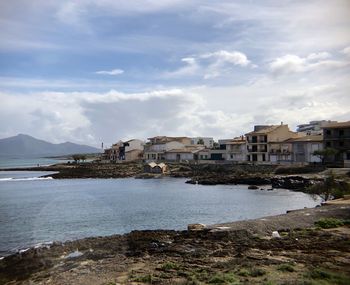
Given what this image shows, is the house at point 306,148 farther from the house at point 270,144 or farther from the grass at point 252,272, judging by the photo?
the grass at point 252,272

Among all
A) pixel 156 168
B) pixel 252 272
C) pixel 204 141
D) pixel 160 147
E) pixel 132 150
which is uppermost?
pixel 204 141

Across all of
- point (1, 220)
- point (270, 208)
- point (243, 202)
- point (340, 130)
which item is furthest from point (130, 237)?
point (340, 130)

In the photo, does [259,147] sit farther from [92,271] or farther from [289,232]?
[92,271]

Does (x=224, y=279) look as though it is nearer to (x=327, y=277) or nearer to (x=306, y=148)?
(x=327, y=277)

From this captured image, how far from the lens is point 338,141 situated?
64.1 meters

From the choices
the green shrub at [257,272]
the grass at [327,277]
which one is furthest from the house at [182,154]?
the grass at [327,277]

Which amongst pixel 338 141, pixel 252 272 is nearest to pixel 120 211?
pixel 252 272

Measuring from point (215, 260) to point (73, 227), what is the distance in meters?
15.7

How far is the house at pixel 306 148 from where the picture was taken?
68.2 meters

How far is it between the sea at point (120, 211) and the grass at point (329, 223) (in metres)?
9.02

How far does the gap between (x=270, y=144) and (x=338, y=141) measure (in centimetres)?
1507

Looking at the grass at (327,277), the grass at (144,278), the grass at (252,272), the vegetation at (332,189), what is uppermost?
the vegetation at (332,189)

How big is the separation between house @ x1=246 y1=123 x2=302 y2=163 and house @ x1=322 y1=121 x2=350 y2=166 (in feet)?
31.5

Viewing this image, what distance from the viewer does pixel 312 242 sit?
16953 mm
